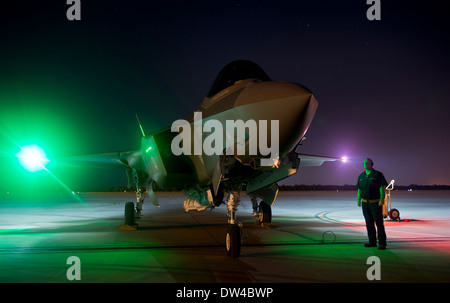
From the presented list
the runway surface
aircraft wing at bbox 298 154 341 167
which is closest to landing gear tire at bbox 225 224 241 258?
the runway surface

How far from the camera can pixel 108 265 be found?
17.8 feet

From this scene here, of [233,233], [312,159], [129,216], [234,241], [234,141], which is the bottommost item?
[234,241]

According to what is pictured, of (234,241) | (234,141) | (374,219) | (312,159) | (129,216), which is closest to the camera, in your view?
(234,141)

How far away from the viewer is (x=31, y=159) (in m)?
12.3

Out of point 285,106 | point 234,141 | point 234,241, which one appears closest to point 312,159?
point 234,241

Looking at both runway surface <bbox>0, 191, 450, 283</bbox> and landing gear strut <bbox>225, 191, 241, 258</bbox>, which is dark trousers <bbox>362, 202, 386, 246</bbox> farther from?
landing gear strut <bbox>225, 191, 241, 258</bbox>

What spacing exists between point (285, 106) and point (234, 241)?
2.75 metres

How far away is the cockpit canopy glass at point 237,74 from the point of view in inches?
246

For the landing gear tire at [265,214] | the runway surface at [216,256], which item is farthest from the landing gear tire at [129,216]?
the landing gear tire at [265,214]

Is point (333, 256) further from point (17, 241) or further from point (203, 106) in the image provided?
point (17, 241)

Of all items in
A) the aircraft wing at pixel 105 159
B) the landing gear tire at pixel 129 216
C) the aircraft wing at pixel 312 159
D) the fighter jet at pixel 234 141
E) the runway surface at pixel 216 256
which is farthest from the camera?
the aircraft wing at pixel 312 159

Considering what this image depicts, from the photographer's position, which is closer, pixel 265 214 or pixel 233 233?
pixel 233 233

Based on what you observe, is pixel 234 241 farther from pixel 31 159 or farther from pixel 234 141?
pixel 31 159

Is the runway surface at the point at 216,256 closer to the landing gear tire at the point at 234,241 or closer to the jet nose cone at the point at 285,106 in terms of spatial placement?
the landing gear tire at the point at 234,241
